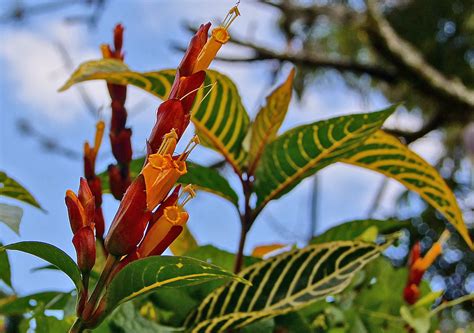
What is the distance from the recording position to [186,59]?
272mm

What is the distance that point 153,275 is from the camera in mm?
257

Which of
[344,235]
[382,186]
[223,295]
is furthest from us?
[382,186]

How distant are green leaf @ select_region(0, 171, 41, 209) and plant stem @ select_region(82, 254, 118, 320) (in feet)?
0.54

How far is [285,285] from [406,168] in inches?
5.3

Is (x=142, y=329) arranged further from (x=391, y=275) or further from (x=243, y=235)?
(x=391, y=275)

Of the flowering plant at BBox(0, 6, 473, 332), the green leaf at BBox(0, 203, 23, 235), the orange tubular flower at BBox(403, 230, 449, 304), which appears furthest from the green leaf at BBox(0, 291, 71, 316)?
the orange tubular flower at BBox(403, 230, 449, 304)

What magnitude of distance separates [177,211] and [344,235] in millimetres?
229

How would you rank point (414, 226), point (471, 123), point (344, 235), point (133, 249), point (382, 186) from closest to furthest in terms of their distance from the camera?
point (133, 249) < point (344, 235) < point (382, 186) < point (471, 123) < point (414, 226)

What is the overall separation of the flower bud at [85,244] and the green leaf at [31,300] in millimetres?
165

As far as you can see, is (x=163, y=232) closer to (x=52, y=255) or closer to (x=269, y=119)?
(x=52, y=255)

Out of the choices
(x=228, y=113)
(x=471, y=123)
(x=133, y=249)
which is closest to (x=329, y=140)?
(x=228, y=113)

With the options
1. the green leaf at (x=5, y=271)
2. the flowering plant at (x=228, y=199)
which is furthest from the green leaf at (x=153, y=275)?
the green leaf at (x=5, y=271)

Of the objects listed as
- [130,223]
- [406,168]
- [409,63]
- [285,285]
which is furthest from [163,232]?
[409,63]

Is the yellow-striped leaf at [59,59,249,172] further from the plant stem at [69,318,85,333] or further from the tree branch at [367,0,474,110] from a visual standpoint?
the tree branch at [367,0,474,110]
